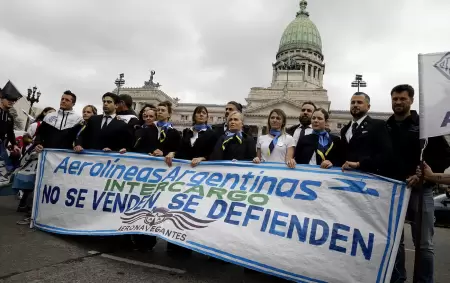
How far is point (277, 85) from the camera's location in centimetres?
6544

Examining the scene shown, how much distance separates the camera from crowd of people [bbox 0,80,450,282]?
343 centimetres

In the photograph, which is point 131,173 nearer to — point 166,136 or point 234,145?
point 166,136

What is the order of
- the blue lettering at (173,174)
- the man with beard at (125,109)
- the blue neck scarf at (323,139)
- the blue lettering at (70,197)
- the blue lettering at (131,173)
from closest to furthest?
the blue neck scarf at (323,139) → the blue lettering at (173,174) → the blue lettering at (131,173) → the blue lettering at (70,197) → the man with beard at (125,109)

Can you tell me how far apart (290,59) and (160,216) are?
232 feet

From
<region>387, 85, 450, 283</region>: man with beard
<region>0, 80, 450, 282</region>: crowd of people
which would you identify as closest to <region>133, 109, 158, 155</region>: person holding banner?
<region>0, 80, 450, 282</region>: crowd of people

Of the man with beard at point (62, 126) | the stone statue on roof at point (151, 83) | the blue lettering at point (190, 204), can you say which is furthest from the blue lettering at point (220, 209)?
the stone statue on roof at point (151, 83)

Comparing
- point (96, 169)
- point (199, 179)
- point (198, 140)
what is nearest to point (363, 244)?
point (199, 179)

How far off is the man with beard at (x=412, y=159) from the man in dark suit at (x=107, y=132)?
3772 mm

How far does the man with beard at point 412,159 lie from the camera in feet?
10.8

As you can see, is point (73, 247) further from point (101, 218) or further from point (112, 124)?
point (112, 124)

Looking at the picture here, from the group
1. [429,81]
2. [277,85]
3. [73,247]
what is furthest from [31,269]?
[277,85]

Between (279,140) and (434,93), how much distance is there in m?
1.90

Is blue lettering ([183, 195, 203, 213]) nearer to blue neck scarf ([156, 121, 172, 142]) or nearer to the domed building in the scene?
blue neck scarf ([156, 121, 172, 142])

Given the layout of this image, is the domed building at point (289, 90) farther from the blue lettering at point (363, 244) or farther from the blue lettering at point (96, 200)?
the blue lettering at point (363, 244)
